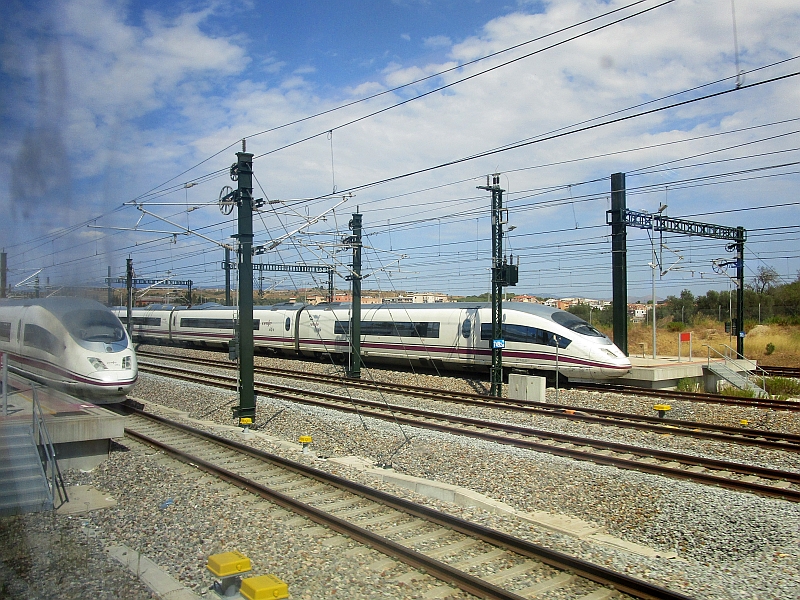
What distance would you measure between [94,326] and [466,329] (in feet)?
40.6

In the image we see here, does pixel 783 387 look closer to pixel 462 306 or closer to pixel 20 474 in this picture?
pixel 462 306

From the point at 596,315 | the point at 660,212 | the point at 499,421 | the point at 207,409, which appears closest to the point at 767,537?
the point at 499,421

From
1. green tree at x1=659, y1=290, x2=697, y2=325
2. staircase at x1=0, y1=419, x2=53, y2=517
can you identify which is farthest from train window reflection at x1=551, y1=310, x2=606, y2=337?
green tree at x1=659, y1=290, x2=697, y2=325

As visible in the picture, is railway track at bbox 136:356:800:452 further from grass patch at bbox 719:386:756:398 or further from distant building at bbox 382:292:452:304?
distant building at bbox 382:292:452:304

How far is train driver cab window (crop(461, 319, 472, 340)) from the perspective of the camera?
824 inches

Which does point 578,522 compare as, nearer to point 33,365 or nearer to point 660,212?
point 33,365

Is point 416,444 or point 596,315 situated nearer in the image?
point 416,444

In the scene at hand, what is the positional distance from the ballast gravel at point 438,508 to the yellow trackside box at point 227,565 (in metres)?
0.39

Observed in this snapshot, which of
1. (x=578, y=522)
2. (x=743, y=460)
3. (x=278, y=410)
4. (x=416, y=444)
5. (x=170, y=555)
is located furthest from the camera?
(x=278, y=410)

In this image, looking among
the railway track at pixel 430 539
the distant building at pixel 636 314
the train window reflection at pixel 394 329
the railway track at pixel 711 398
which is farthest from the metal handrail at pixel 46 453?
the distant building at pixel 636 314

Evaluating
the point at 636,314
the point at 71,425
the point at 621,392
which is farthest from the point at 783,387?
the point at 636,314

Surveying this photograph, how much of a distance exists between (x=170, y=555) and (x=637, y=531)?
5.06m

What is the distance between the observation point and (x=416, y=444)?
36.0ft

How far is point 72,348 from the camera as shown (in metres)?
11.6
